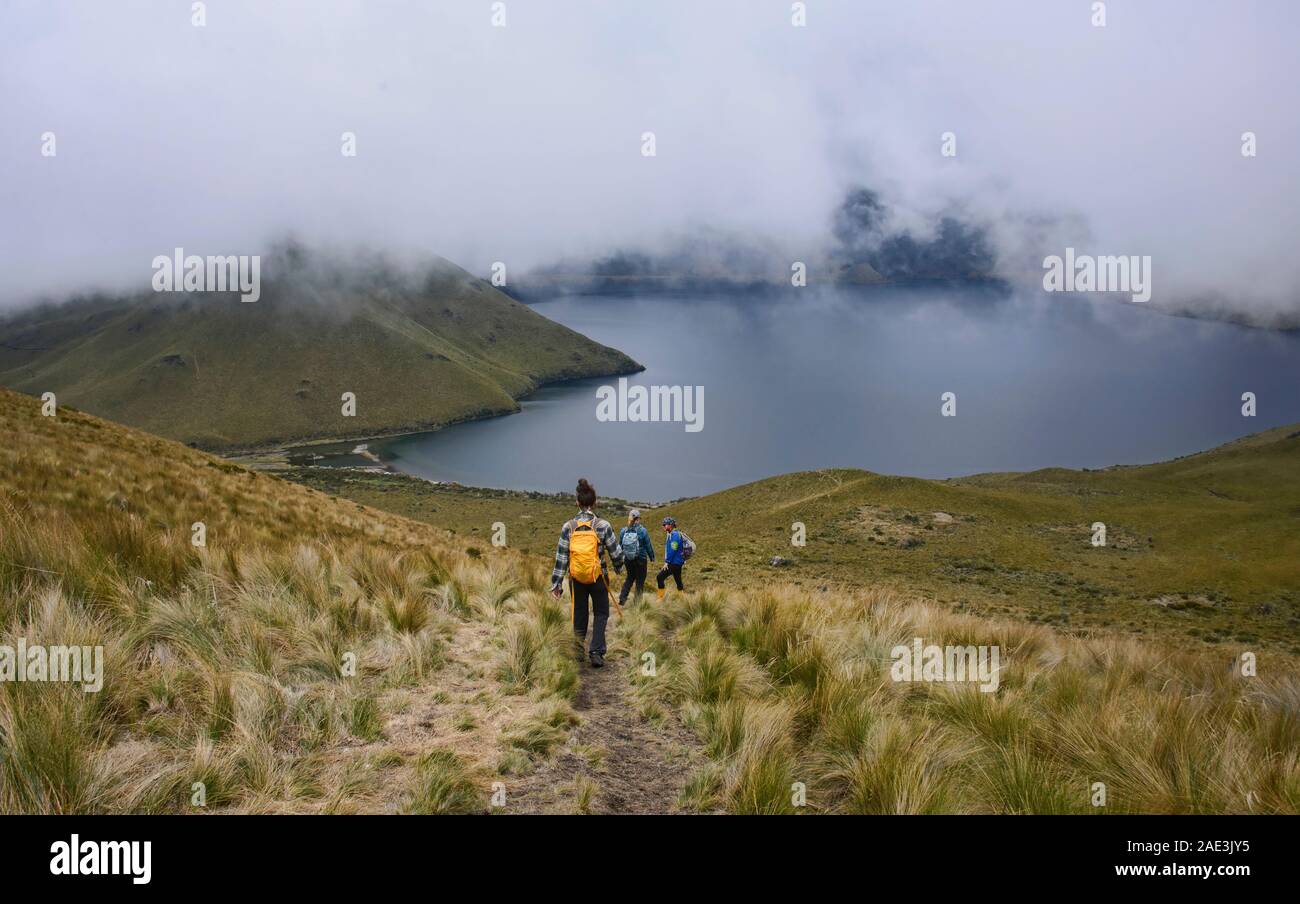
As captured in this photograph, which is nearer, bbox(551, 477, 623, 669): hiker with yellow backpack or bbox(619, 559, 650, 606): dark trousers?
bbox(551, 477, 623, 669): hiker with yellow backpack

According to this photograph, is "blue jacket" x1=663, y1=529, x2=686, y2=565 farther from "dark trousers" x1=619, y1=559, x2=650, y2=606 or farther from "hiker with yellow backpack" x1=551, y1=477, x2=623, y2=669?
"hiker with yellow backpack" x1=551, y1=477, x2=623, y2=669

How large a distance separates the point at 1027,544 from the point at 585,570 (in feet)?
149

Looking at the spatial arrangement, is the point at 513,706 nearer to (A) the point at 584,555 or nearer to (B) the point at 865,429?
(A) the point at 584,555

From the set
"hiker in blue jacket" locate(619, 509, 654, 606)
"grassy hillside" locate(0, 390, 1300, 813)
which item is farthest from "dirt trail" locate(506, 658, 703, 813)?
"hiker in blue jacket" locate(619, 509, 654, 606)

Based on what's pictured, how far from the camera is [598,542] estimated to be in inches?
322

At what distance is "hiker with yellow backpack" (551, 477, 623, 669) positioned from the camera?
7824 mm

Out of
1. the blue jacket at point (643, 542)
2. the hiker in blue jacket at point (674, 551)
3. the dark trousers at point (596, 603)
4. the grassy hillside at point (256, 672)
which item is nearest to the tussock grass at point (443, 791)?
the grassy hillside at point (256, 672)

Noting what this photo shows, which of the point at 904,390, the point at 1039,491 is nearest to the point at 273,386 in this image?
the point at 904,390

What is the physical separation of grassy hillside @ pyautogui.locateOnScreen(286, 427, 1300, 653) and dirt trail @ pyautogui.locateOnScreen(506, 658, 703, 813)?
16.1m

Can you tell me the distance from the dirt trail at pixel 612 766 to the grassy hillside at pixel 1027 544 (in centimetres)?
1611

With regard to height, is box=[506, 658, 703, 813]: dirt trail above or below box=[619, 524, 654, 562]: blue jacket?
below

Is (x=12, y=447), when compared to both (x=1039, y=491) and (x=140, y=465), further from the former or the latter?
(x=1039, y=491)
